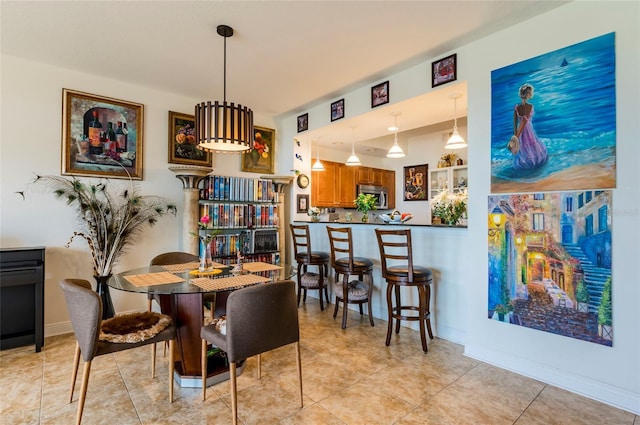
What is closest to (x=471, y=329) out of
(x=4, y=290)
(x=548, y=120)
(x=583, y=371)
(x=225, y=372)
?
(x=583, y=371)

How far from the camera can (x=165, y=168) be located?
158 inches

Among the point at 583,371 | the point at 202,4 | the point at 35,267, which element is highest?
the point at 202,4

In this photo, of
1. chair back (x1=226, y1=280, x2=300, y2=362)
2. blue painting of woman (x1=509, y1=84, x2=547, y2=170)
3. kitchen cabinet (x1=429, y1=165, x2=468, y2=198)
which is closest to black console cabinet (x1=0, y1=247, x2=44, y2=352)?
chair back (x1=226, y1=280, x2=300, y2=362)

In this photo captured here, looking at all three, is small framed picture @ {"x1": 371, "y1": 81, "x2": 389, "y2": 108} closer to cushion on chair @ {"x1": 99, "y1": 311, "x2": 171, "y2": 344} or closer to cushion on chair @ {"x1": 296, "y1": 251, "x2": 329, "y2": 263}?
cushion on chair @ {"x1": 296, "y1": 251, "x2": 329, "y2": 263}

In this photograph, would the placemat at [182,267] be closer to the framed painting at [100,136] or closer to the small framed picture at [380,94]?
the framed painting at [100,136]

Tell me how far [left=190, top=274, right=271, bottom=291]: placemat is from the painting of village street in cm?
191

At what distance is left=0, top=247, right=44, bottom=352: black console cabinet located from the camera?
2.74 m

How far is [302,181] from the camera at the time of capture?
16.3 feet

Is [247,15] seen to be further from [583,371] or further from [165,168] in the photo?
[583,371]

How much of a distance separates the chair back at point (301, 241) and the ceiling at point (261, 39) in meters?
1.68

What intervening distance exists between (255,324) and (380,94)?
280cm

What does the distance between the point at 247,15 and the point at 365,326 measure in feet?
10.2

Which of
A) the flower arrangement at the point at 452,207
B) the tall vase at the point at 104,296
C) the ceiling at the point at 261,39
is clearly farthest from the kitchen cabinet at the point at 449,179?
the tall vase at the point at 104,296

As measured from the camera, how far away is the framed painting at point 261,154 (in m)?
4.73
